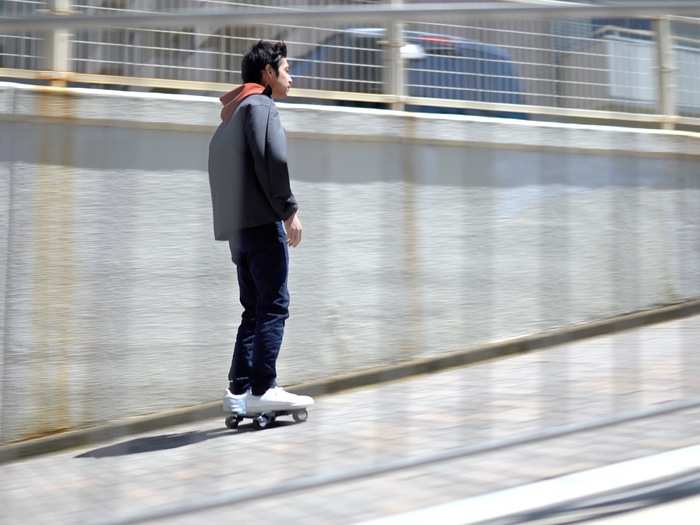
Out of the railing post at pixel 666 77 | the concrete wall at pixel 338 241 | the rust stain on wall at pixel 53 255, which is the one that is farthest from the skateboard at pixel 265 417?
the railing post at pixel 666 77

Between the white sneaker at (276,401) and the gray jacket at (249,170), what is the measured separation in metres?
0.76

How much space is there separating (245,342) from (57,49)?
1.63 metres

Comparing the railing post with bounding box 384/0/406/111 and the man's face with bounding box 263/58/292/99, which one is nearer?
the railing post with bounding box 384/0/406/111

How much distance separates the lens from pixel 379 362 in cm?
349

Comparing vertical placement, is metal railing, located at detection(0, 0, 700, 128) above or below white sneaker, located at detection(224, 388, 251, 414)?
above

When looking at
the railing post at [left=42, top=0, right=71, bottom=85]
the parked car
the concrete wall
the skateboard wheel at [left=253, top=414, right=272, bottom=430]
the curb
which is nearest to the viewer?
the railing post at [left=42, top=0, right=71, bottom=85]

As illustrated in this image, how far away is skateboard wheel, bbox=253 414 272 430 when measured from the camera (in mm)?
4074

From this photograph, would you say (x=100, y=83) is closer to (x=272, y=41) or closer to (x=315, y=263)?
(x=272, y=41)

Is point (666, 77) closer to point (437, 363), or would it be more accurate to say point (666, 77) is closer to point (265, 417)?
point (437, 363)

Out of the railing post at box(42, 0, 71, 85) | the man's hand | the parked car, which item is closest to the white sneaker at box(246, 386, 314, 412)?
the man's hand

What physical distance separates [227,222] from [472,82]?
1.25 metres

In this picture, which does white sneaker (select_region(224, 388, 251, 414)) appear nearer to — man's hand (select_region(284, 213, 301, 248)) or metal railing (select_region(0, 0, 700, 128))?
man's hand (select_region(284, 213, 301, 248))

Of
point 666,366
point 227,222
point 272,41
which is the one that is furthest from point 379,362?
point 272,41

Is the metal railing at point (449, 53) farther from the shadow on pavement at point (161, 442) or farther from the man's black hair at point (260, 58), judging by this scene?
the shadow on pavement at point (161, 442)
